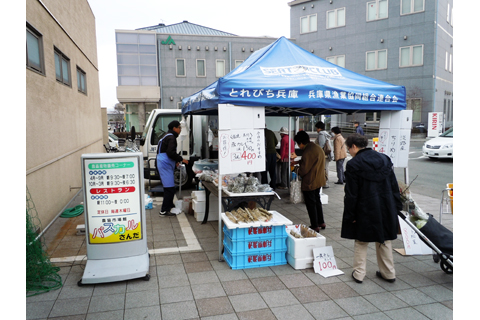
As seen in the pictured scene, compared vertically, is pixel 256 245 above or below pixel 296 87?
below

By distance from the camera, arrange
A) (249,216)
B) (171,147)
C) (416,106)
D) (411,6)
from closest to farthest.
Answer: (249,216) < (171,147) < (411,6) < (416,106)

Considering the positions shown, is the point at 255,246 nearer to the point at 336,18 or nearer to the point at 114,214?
the point at 114,214

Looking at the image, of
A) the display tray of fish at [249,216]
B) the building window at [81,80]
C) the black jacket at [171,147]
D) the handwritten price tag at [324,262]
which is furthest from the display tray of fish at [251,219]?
the building window at [81,80]

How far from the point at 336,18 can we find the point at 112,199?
102 ft

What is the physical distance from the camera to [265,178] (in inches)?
352

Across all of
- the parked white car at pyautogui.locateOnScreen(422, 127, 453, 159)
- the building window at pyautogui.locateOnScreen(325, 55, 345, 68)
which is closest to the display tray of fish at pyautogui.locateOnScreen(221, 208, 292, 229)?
the parked white car at pyautogui.locateOnScreen(422, 127, 453, 159)

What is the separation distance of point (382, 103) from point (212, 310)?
408 centimetres

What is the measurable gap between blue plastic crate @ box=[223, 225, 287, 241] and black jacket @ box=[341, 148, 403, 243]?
37.1 inches

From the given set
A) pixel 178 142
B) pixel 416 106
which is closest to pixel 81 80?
pixel 178 142

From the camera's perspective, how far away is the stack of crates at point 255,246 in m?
4.46

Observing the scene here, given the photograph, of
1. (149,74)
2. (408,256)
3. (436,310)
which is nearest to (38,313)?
(436,310)

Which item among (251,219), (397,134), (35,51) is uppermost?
(35,51)

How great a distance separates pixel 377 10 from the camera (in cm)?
2858

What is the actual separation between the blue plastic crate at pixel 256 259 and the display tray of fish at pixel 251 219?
16.5 inches
